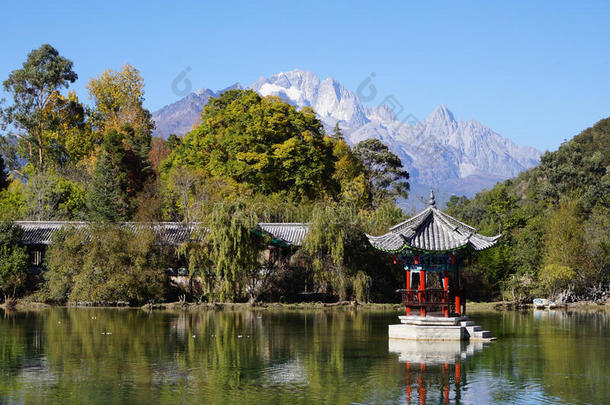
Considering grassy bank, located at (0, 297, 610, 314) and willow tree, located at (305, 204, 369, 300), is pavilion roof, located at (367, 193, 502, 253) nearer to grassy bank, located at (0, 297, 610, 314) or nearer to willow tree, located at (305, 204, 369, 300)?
grassy bank, located at (0, 297, 610, 314)

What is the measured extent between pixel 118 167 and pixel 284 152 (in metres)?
11.1

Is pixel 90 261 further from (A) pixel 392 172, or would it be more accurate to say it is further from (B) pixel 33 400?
(A) pixel 392 172

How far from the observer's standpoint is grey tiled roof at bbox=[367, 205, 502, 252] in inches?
917

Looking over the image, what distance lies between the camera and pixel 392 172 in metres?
65.4

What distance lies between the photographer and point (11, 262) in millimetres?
35750

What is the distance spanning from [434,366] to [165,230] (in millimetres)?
21997

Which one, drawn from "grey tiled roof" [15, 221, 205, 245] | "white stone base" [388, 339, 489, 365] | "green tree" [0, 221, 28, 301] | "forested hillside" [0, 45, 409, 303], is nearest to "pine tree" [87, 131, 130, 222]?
"forested hillside" [0, 45, 409, 303]

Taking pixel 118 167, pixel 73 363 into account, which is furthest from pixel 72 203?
pixel 73 363

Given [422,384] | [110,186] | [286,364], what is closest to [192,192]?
[110,186]

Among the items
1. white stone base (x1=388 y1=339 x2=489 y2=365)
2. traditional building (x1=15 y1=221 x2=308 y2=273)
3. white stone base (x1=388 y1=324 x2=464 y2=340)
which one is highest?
traditional building (x1=15 y1=221 x2=308 y2=273)

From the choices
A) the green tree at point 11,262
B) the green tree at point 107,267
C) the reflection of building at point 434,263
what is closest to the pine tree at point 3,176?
the green tree at point 11,262

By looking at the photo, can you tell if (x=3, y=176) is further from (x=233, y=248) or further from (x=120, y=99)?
(x=233, y=248)

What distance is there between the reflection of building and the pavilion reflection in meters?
0.43

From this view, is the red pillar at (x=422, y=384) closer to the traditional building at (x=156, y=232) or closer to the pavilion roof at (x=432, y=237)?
the pavilion roof at (x=432, y=237)
